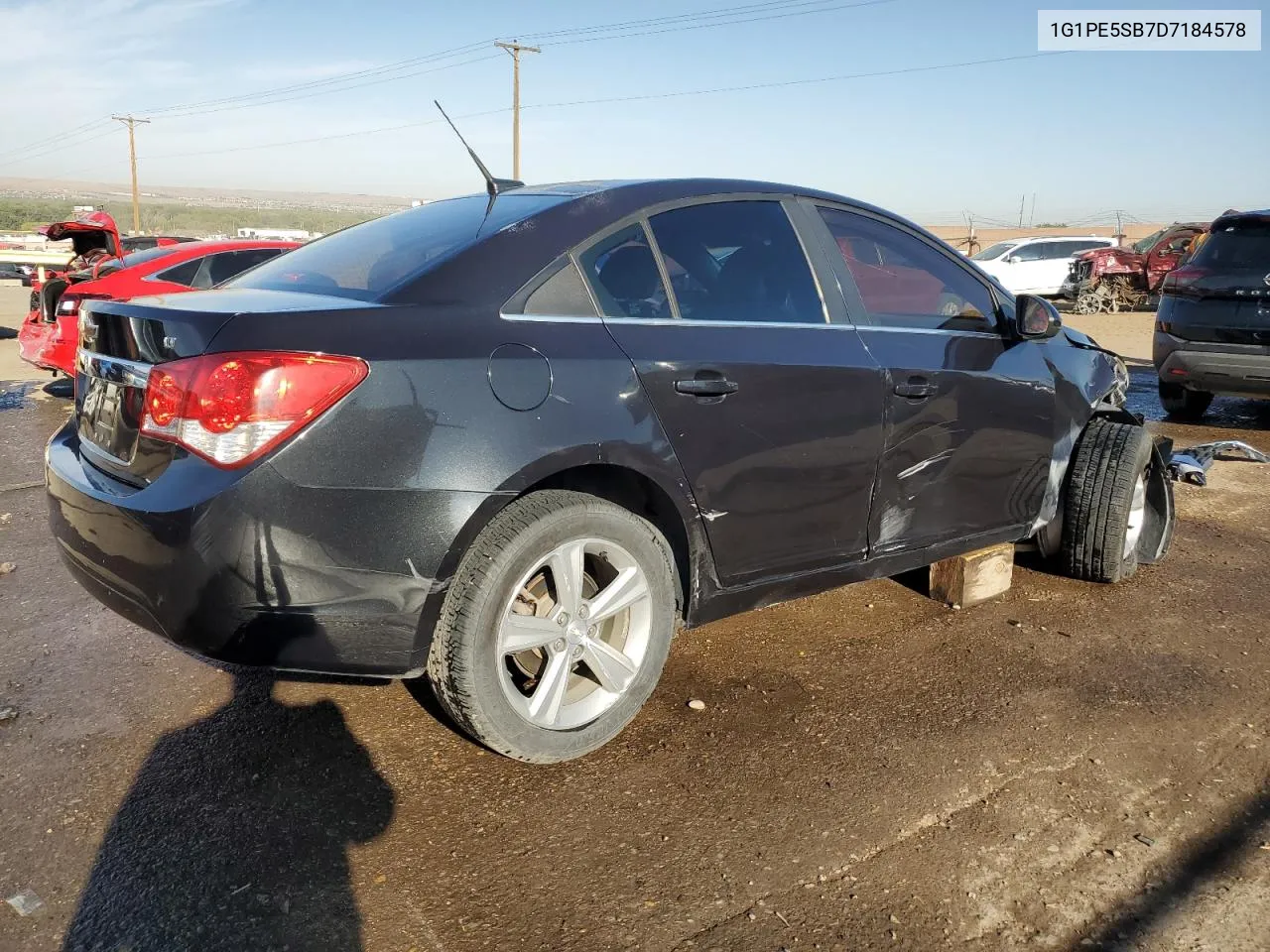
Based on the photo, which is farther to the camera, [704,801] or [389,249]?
[389,249]

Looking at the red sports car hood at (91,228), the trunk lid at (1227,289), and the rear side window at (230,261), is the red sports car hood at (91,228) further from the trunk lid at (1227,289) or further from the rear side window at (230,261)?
the trunk lid at (1227,289)

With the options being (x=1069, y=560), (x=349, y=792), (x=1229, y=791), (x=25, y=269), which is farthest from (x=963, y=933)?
(x=25, y=269)

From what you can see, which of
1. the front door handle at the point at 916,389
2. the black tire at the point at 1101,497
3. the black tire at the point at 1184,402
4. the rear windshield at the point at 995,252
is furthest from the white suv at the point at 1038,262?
the front door handle at the point at 916,389

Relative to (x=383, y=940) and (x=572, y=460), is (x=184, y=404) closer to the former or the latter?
(x=572, y=460)

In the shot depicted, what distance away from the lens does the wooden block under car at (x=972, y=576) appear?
416cm

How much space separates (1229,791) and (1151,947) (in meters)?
0.85

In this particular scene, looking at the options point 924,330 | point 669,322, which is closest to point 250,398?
point 669,322

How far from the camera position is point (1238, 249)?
24.9 ft

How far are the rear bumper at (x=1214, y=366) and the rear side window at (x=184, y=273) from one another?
26.4 feet

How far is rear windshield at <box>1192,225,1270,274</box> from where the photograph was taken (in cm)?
746

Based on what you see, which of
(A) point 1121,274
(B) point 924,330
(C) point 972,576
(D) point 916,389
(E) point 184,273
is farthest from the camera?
(A) point 1121,274

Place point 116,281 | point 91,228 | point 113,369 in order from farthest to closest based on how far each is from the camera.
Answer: point 91,228, point 116,281, point 113,369

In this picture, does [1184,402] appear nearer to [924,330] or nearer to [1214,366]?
[1214,366]

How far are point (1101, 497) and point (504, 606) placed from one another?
9.49 ft
